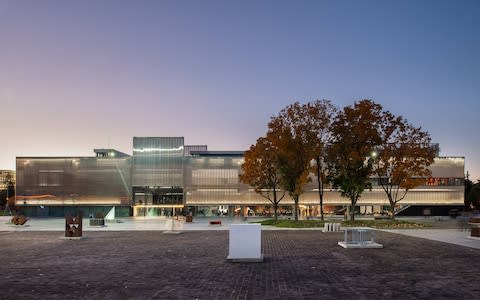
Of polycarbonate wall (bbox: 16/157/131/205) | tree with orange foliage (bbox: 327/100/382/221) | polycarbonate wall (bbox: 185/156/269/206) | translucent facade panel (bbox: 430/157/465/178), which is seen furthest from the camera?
translucent facade panel (bbox: 430/157/465/178)

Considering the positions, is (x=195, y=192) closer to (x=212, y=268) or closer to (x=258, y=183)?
(x=258, y=183)

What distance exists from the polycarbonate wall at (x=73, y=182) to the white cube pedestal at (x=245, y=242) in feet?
238

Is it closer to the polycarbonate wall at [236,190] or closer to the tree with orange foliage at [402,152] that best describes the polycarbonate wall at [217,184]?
the polycarbonate wall at [236,190]

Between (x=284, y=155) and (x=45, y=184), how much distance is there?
59.3 meters

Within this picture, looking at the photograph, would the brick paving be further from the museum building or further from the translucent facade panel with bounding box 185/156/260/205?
the museum building

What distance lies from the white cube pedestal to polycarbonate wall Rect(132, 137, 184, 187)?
232ft

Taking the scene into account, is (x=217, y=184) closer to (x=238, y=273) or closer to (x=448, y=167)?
(x=448, y=167)

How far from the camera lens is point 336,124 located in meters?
52.8

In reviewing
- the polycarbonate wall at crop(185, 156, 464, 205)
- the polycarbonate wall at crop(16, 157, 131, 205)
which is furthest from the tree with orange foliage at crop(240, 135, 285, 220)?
the polycarbonate wall at crop(16, 157, 131, 205)

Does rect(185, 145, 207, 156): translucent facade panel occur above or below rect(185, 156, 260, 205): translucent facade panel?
above

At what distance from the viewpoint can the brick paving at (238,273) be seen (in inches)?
570

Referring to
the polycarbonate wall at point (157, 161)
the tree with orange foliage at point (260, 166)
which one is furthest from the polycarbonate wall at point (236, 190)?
the tree with orange foliage at point (260, 166)

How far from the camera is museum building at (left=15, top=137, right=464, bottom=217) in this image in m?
90.8

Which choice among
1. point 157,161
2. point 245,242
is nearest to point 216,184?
point 157,161
